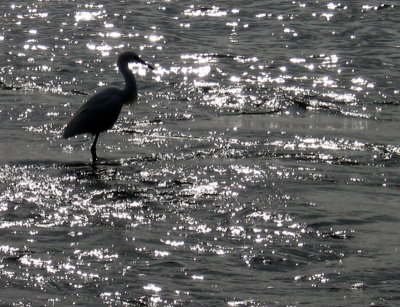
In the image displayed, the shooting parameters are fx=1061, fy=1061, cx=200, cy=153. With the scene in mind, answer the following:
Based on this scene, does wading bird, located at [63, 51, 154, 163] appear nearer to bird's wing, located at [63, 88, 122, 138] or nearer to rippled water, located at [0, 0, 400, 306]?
bird's wing, located at [63, 88, 122, 138]

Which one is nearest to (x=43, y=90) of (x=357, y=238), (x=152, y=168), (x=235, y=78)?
(x=235, y=78)

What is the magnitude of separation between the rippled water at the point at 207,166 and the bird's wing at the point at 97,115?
287 mm

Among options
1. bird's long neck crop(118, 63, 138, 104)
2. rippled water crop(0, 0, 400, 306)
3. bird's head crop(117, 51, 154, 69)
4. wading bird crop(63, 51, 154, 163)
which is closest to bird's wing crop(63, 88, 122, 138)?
wading bird crop(63, 51, 154, 163)

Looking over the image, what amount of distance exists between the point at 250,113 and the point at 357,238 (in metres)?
5.13

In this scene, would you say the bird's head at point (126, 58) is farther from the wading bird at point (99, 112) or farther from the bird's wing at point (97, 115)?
the bird's wing at point (97, 115)

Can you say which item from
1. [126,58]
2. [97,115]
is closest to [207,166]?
[97,115]

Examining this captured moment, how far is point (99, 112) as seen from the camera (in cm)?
1184

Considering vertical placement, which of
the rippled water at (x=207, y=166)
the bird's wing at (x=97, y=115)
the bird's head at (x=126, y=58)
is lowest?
the rippled water at (x=207, y=166)

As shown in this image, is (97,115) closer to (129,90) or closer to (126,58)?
(129,90)

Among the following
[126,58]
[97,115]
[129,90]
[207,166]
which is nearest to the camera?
[207,166]

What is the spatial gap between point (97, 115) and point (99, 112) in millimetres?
50

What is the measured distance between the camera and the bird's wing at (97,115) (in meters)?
11.8

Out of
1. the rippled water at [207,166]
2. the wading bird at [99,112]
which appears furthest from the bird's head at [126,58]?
the rippled water at [207,166]

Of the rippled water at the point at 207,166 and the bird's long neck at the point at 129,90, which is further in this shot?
the bird's long neck at the point at 129,90
